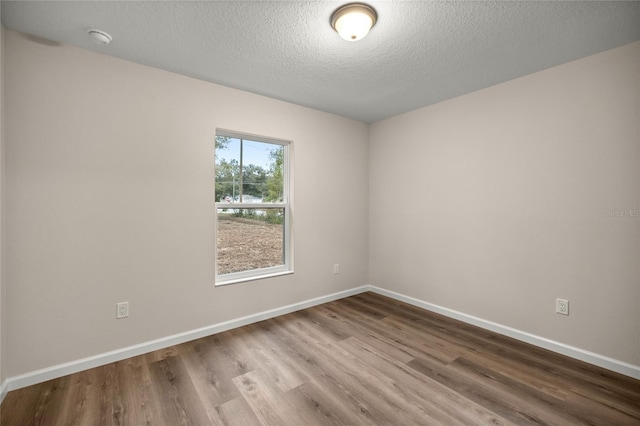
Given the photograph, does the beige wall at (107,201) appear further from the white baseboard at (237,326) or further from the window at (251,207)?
the window at (251,207)

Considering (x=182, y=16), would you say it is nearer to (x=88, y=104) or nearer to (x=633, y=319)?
(x=88, y=104)

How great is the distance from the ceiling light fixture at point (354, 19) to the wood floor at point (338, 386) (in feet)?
7.74

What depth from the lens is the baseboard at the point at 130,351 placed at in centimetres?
199

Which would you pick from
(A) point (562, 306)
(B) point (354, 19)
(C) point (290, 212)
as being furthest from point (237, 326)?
(A) point (562, 306)

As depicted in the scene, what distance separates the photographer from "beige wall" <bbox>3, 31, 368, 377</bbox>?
2.00 metres

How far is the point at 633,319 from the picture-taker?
210 cm

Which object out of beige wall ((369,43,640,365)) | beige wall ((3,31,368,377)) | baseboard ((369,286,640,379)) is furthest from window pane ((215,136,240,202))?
baseboard ((369,286,640,379))

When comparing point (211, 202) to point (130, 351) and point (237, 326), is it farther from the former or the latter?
point (130, 351)

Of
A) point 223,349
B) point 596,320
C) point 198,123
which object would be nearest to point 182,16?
point 198,123

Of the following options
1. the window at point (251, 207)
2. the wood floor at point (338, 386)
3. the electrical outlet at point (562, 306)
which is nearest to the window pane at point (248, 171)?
the window at point (251, 207)

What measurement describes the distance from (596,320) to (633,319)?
0.21 m

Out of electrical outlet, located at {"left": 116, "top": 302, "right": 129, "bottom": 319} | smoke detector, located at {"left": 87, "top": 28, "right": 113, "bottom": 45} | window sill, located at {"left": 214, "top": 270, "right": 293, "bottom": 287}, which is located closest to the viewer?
smoke detector, located at {"left": 87, "top": 28, "right": 113, "bottom": 45}

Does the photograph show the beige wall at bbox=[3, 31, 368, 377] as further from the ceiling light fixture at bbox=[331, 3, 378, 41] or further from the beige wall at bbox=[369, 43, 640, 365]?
the beige wall at bbox=[369, 43, 640, 365]

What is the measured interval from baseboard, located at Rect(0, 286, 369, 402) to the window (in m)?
0.43
